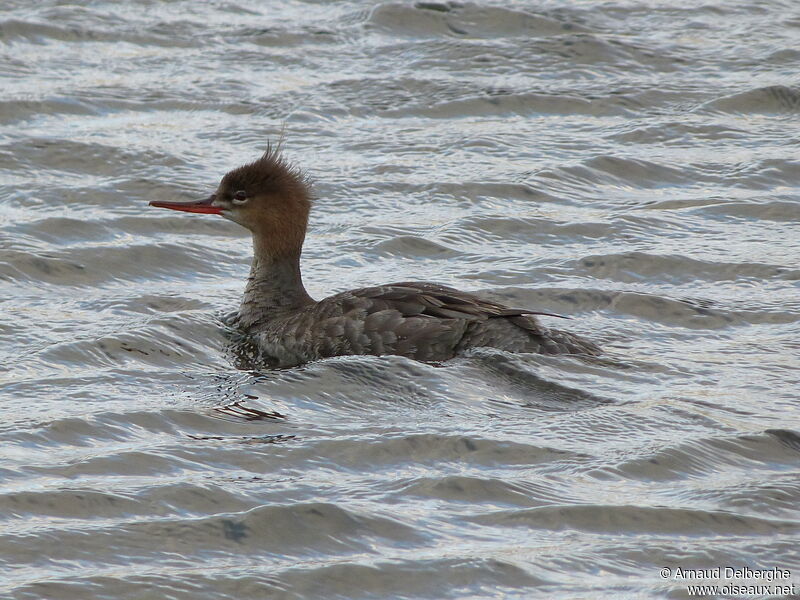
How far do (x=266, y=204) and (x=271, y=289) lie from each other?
52cm

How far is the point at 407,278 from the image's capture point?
8.81m

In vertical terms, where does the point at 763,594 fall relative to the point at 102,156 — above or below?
below

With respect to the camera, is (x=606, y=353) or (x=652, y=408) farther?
(x=606, y=353)

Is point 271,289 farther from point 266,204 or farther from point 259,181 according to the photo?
point 259,181

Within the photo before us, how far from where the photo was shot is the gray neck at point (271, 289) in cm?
806

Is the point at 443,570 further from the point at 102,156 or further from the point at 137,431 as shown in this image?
the point at 102,156

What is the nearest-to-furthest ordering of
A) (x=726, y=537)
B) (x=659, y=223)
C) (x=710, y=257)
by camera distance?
(x=726, y=537)
(x=710, y=257)
(x=659, y=223)

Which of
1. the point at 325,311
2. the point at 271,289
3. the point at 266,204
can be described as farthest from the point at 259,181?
the point at 325,311

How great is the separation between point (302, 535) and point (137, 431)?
132cm

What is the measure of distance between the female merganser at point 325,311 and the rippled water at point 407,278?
18 centimetres

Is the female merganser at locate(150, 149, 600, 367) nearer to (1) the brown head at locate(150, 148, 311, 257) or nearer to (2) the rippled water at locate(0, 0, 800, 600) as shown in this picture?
(1) the brown head at locate(150, 148, 311, 257)

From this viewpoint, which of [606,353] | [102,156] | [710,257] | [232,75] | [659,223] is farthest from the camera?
[232,75]

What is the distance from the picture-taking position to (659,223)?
9.61 metres

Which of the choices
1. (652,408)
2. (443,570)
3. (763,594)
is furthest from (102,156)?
(763,594)
